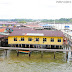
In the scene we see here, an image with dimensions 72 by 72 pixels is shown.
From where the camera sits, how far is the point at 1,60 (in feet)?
84.2

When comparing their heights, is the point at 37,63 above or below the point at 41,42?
A: below

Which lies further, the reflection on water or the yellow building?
the yellow building

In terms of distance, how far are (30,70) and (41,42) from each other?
10208 mm

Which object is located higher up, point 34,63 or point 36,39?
point 36,39

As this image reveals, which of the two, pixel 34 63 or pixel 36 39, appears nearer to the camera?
pixel 34 63

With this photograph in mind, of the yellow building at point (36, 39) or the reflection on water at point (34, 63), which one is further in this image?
the yellow building at point (36, 39)

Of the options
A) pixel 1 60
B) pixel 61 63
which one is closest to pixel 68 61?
pixel 61 63

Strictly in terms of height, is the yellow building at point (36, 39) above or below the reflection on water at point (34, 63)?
above

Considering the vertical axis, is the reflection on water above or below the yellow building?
below

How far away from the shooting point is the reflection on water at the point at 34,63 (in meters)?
22.0

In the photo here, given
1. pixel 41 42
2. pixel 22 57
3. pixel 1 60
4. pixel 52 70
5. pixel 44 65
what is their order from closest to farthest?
pixel 52 70 → pixel 44 65 → pixel 1 60 → pixel 22 57 → pixel 41 42

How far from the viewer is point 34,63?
2450 cm

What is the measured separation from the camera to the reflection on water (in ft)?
72.0

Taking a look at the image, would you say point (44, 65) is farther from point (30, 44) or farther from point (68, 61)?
point (30, 44)
